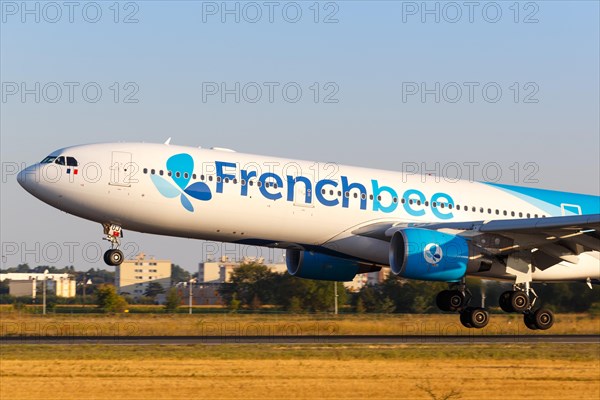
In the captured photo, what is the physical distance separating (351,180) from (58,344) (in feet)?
58.5

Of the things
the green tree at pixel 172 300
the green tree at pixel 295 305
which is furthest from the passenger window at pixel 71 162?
the green tree at pixel 172 300

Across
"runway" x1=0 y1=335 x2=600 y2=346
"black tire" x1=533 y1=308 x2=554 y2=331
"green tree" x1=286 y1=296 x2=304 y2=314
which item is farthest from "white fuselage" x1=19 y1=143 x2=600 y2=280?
"green tree" x1=286 y1=296 x2=304 y2=314

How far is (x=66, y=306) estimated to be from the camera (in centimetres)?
8938

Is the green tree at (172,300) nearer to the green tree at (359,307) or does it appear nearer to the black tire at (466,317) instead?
the green tree at (359,307)

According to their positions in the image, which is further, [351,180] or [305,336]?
[305,336]

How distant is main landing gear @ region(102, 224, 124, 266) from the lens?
34.8 meters

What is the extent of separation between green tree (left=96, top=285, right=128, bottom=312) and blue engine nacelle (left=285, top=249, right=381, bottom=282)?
40330 millimetres

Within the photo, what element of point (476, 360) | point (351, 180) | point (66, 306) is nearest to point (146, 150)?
point (351, 180)

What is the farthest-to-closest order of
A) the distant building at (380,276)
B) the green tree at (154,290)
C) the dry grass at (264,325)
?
the green tree at (154,290), the distant building at (380,276), the dry grass at (264,325)

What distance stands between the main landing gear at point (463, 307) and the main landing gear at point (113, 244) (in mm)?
12474

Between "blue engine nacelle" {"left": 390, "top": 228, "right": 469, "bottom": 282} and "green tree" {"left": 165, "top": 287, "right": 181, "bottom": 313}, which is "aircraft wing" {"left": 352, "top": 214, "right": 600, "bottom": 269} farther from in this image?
"green tree" {"left": 165, "top": 287, "right": 181, "bottom": 313}

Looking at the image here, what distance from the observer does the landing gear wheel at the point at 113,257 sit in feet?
114

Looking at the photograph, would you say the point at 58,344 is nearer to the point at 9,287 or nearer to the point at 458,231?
the point at 458,231

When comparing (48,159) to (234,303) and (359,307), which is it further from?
(359,307)
